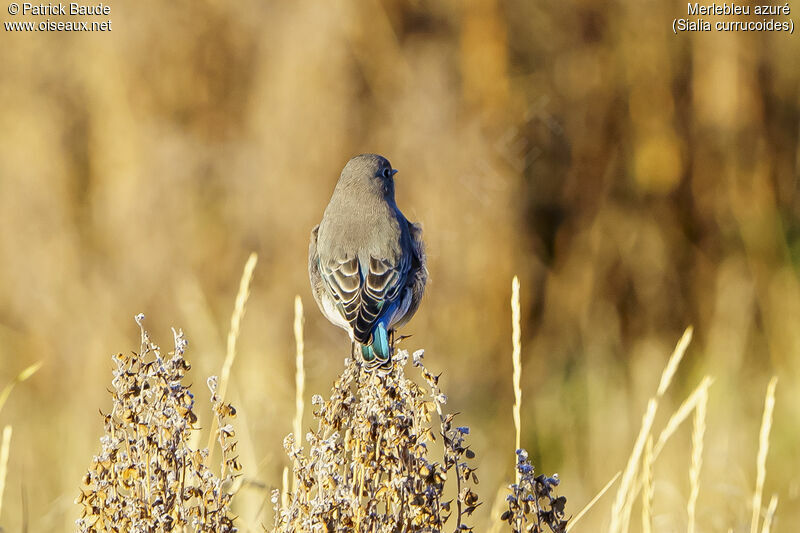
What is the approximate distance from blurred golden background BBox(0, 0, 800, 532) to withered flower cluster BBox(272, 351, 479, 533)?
12.8 ft

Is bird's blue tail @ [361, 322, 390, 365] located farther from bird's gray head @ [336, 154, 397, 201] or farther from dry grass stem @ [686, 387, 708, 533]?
dry grass stem @ [686, 387, 708, 533]

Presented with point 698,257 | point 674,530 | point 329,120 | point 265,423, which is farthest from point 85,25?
point 674,530

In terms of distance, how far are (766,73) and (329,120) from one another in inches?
137

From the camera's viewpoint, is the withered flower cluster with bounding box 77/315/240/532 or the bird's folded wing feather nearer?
the withered flower cluster with bounding box 77/315/240/532

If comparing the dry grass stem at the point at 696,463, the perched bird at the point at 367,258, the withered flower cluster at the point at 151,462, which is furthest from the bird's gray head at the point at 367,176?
the withered flower cluster at the point at 151,462

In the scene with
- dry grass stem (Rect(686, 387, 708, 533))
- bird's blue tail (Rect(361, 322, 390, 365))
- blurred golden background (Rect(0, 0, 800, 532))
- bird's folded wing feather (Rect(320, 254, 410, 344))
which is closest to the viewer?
dry grass stem (Rect(686, 387, 708, 533))

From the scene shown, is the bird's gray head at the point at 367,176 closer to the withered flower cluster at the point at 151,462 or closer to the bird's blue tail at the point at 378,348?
the bird's blue tail at the point at 378,348

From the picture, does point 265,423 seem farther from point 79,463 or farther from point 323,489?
point 323,489

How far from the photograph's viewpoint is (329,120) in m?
6.84

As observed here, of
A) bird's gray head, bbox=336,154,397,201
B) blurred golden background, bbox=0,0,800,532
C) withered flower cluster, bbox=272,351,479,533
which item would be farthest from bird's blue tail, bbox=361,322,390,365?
blurred golden background, bbox=0,0,800,532

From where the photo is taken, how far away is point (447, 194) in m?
6.79

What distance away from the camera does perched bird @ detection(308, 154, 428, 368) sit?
3691mm

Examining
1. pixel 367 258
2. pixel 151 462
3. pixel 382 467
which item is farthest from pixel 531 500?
pixel 367 258

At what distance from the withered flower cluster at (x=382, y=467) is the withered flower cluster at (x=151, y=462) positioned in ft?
0.59
